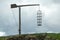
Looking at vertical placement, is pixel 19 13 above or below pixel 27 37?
above

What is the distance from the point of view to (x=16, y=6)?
1691cm

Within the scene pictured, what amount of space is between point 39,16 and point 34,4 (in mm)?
2390

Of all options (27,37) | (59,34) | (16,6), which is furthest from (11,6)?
(59,34)

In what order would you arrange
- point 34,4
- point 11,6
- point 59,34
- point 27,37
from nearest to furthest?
point 27,37
point 11,6
point 34,4
point 59,34

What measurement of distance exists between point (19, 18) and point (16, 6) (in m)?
1.06

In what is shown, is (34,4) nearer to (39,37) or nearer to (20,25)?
(20,25)

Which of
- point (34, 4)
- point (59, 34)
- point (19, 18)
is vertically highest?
point (34, 4)

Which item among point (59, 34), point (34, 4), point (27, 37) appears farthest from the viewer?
point (59, 34)

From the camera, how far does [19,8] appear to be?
17.6 meters

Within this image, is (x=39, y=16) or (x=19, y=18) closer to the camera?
(x=39, y=16)

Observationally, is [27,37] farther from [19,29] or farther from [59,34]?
[59,34]

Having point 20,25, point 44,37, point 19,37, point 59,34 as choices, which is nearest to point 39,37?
point 44,37

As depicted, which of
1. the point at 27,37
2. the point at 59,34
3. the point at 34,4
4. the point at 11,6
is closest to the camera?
the point at 27,37

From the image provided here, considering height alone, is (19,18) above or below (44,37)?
above
